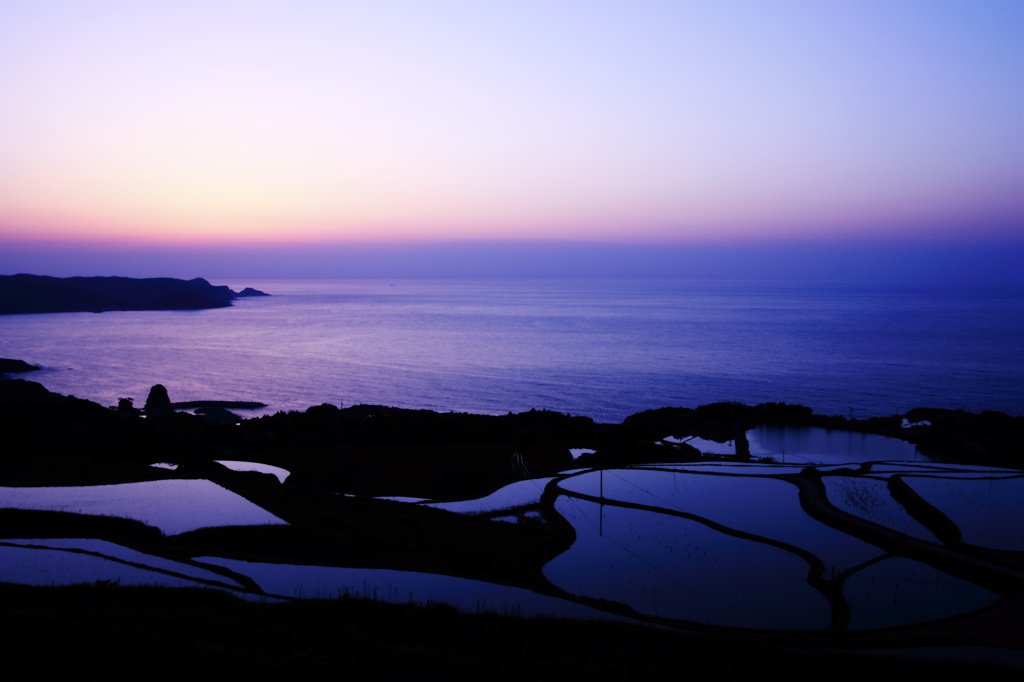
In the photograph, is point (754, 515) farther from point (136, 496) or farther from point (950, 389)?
point (950, 389)

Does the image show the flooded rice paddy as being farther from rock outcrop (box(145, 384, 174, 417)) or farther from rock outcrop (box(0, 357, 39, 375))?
rock outcrop (box(0, 357, 39, 375))

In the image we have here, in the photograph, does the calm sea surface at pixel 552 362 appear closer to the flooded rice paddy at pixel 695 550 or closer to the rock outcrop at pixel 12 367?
the rock outcrop at pixel 12 367

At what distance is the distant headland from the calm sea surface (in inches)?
1277

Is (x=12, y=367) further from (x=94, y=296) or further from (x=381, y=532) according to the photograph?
(x=94, y=296)

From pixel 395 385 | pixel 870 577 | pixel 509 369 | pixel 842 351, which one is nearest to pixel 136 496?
pixel 870 577

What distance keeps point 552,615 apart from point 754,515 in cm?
710

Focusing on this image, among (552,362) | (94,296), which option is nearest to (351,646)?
(552,362)

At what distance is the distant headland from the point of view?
127 metres

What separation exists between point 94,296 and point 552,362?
120 metres

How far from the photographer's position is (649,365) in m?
55.2

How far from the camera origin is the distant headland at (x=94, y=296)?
127 m

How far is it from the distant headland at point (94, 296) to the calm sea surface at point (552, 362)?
32.4 m

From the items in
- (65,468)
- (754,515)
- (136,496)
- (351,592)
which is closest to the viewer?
(351,592)

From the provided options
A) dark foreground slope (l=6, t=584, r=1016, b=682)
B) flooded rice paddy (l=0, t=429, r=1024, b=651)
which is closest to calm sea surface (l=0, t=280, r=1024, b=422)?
flooded rice paddy (l=0, t=429, r=1024, b=651)
